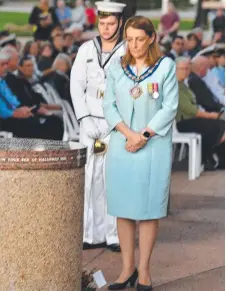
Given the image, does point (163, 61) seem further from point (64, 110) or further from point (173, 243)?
point (64, 110)

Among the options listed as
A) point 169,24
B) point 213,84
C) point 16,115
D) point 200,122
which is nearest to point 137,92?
point 16,115

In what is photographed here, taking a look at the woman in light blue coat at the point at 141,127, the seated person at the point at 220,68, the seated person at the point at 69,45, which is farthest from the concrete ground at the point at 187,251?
the seated person at the point at 69,45

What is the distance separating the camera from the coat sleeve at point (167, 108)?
7.48 metres

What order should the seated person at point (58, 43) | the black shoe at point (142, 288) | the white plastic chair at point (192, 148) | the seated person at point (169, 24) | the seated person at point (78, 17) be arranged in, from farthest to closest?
the seated person at point (169, 24)
the seated person at point (78, 17)
the seated person at point (58, 43)
the white plastic chair at point (192, 148)
the black shoe at point (142, 288)

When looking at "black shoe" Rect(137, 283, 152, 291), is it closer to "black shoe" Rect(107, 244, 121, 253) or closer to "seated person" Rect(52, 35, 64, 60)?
"black shoe" Rect(107, 244, 121, 253)

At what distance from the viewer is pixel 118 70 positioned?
7629 millimetres

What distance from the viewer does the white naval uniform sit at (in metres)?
8.98

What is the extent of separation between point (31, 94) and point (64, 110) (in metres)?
0.52

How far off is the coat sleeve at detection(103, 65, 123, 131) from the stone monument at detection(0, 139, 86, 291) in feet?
4.44

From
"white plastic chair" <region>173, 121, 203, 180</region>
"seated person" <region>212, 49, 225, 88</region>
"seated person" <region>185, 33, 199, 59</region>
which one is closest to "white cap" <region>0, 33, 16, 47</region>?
"seated person" <region>212, 49, 225, 88</region>

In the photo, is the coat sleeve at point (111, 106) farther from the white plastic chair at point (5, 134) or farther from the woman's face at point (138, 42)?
the white plastic chair at point (5, 134)

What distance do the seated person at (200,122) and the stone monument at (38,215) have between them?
9.00 metres

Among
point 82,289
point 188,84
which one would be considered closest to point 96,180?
point 82,289

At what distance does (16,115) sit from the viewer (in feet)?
44.8
